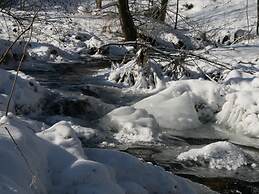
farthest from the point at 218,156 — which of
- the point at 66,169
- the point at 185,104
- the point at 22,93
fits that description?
Result: the point at 22,93

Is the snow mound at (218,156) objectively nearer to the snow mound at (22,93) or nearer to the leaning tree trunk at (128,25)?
the snow mound at (22,93)

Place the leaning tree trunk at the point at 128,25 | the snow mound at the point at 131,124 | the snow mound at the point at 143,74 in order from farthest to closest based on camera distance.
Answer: the leaning tree trunk at the point at 128,25 → the snow mound at the point at 143,74 → the snow mound at the point at 131,124

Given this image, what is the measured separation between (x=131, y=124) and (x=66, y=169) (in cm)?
361

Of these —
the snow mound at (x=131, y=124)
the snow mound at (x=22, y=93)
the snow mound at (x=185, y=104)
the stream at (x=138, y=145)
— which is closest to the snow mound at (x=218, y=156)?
the stream at (x=138, y=145)

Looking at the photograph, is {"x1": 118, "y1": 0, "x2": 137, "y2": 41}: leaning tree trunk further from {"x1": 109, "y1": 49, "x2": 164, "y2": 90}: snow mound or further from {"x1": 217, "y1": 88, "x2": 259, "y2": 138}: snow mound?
{"x1": 217, "y1": 88, "x2": 259, "y2": 138}: snow mound

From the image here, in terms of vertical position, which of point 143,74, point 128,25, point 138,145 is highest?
point 128,25

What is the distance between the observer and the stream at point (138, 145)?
532 centimetres

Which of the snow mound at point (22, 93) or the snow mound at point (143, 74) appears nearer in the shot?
the snow mound at point (22, 93)

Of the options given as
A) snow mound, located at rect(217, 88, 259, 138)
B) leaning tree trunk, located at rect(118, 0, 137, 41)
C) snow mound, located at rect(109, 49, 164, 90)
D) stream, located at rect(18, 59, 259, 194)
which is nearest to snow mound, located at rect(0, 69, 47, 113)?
stream, located at rect(18, 59, 259, 194)

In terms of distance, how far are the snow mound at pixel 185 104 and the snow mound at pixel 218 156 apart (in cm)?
149

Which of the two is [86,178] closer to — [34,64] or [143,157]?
[143,157]

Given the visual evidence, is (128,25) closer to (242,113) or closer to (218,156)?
(242,113)

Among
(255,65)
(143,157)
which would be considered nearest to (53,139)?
(143,157)

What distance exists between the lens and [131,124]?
7004mm
